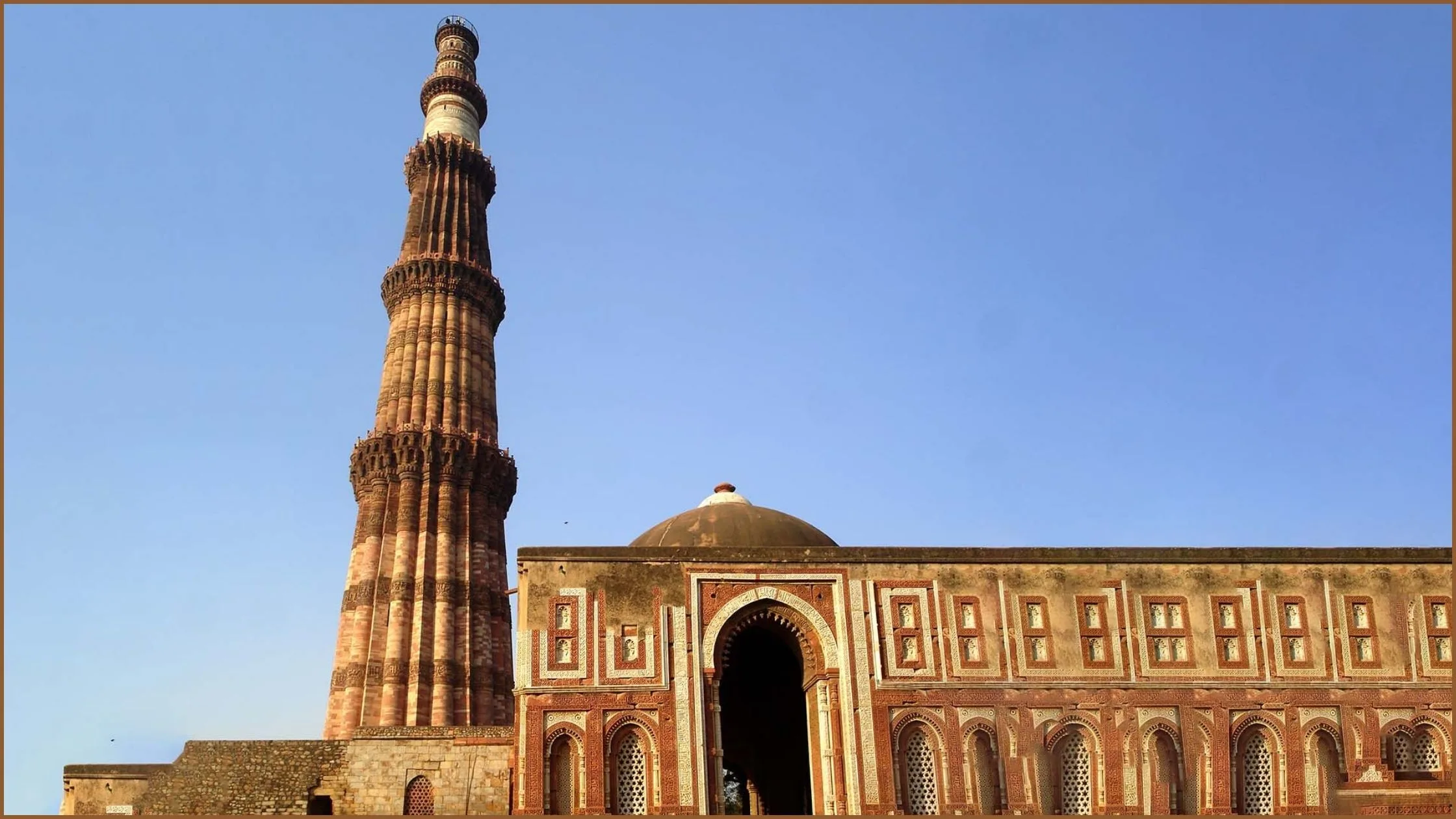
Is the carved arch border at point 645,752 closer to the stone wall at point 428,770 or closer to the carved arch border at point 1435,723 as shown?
the stone wall at point 428,770

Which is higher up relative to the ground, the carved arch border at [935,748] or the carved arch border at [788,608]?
the carved arch border at [788,608]

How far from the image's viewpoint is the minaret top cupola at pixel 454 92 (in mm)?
40000

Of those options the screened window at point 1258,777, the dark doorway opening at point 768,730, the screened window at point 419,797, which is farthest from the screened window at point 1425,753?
the screened window at point 419,797

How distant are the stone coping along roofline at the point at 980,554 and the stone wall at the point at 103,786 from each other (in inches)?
376

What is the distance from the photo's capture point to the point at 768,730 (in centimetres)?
2742

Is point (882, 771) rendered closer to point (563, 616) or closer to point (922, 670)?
point (922, 670)

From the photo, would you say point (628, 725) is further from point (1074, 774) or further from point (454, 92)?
point (454, 92)

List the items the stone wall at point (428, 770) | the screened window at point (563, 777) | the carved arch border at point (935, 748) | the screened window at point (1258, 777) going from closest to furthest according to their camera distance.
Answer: the screened window at point (563, 777)
the carved arch border at point (935, 748)
the screened window at point (1258, 777)
the stone wall at point (428, 770)

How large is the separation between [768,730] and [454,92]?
2408 cm

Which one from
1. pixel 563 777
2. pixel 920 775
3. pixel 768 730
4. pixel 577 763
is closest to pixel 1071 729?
pixel 920 775

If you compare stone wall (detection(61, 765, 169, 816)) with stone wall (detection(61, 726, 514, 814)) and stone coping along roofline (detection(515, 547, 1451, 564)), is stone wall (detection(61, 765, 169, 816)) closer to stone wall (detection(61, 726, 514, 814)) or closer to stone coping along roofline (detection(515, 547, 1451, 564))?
stone wall (detection(61, 726, 514, 814))

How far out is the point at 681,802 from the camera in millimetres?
20062

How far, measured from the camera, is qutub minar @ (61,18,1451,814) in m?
20.6

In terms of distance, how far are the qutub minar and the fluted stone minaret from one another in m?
7.10
